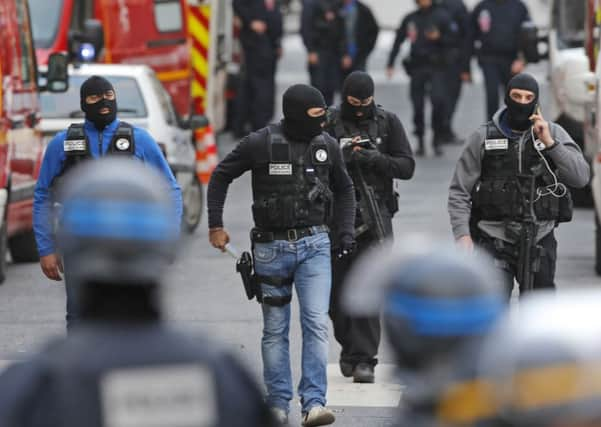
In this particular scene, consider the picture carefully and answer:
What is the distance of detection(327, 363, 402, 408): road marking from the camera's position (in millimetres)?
9211

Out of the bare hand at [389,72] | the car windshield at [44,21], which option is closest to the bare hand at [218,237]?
the car windshield at [44,21]

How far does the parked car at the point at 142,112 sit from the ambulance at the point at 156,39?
211 centimetres

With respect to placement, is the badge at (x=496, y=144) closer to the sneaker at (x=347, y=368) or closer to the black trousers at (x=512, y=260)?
the black trousers at (x=512, y=260)

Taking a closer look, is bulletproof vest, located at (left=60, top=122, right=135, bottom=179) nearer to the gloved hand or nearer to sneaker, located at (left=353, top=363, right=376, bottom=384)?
the gloved hand

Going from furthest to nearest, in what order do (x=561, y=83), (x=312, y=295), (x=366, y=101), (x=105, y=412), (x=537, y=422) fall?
(x=561, y=83), (x=366, y=101), (x=312, y=295), (x=105, y=412), (x=537, y=422)

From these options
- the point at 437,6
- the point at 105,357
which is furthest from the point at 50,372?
the point at 437,6

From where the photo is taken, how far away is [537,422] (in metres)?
3.17

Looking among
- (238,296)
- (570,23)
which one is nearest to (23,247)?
(238,296)

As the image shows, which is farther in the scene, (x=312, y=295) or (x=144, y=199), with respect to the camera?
(x=312, y=295)

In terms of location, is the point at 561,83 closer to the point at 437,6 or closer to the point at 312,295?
the point at 437,6

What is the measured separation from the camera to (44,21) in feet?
64.2

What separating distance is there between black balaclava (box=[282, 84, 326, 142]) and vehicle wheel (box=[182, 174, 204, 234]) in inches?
285

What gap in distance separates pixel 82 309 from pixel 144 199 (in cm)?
24

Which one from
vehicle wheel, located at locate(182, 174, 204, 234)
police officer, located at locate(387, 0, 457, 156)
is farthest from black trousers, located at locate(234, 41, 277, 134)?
vehicle wheel, located at locate(182, 174, 204, 234)
